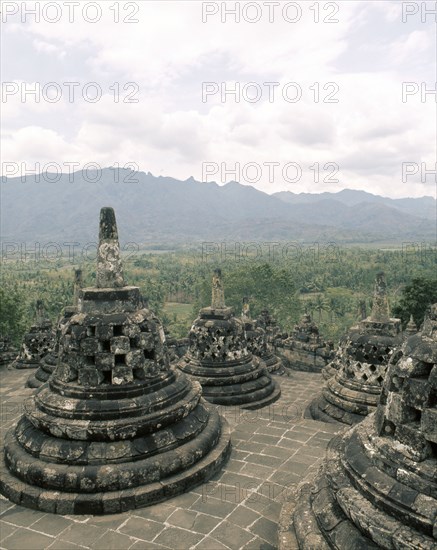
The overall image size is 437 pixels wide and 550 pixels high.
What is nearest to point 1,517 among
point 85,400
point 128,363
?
point 85,400

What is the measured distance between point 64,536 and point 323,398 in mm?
7087

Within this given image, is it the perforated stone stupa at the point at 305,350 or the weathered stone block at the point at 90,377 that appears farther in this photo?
the perforated stone stupa at the point at 305,350

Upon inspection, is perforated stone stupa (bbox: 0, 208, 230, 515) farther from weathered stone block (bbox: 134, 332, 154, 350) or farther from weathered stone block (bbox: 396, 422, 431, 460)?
weathered stone block (bbox: 396, 422, 431, 460)

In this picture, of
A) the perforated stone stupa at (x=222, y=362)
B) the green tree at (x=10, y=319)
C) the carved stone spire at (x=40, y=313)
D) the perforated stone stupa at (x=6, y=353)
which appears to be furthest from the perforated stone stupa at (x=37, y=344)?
the green tree at (x=10, y=319)

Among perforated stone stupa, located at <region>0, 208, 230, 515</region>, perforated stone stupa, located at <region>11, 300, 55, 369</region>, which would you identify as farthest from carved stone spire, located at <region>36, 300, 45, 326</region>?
perforated stone stupa, located at <region>0, 208, 230, 515</region>

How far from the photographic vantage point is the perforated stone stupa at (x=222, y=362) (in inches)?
426

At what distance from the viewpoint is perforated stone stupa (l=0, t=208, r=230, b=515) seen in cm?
527

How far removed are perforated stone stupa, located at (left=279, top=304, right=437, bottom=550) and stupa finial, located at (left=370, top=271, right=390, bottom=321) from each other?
5.91 meters

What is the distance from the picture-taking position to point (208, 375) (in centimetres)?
1089

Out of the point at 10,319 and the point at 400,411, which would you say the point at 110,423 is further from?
the point at 10,319

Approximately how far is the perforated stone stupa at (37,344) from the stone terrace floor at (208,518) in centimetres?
1048

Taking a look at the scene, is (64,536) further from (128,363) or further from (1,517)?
(128,363)

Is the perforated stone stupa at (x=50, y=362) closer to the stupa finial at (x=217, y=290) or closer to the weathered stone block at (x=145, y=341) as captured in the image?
the stupa finial at (x=217, y=290)

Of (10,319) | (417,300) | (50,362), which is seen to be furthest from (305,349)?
(10,319)
